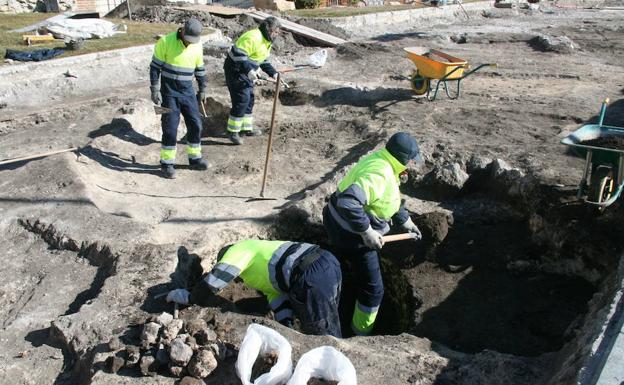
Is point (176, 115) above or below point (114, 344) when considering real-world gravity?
above

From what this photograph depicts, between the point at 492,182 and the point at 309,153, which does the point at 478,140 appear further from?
the point at 309,153

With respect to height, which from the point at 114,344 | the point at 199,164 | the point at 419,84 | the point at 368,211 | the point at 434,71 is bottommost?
the point at 199,164

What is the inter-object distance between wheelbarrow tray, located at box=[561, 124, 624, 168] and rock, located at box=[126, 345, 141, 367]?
4179mm

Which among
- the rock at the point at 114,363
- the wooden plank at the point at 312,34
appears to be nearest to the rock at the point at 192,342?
the rock at the point at 114,363

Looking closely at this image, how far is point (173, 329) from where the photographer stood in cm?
354

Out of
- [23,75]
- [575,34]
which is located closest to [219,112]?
[23,75]

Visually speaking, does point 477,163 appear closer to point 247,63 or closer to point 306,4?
point 247,63

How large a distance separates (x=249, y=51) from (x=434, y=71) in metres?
3.16

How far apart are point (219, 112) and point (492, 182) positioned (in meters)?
4.76

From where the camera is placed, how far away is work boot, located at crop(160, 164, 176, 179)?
23.4 feet

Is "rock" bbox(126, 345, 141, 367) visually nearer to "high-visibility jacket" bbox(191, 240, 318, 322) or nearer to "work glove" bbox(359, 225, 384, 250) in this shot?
"high-visibility jacket" bbox(191, 240, 318, 322)

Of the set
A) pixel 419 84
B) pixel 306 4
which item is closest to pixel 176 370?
pixel 419 84

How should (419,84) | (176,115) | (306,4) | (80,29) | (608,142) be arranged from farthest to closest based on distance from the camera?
(306,4), (80,29), (419,84), (176,115), (608,142)

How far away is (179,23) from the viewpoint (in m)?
15.7
